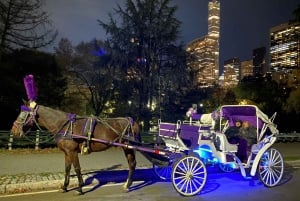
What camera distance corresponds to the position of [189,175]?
31.3ft

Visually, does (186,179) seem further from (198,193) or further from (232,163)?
(232,163)

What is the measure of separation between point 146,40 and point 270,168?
2358cm

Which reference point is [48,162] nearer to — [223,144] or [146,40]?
[223,144]

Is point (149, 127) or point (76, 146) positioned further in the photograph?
point (149, 127)

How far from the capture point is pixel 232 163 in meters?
10.5

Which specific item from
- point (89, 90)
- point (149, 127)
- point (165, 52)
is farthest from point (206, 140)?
point (89, 90)

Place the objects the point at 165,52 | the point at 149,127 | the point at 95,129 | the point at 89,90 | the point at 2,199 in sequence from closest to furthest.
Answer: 1. the point at 2,199
2. the point at 95,129
3. the point at 149,127
4. the point at 165,52
5. the point at 89,90

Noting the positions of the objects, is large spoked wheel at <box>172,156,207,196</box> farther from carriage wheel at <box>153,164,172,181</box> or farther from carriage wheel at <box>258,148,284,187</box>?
carriage wheel at <box>153,164,172,181</box>

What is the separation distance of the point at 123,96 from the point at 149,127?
3.46 meters

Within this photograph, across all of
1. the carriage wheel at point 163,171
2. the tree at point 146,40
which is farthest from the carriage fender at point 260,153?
the tree at point 146,40

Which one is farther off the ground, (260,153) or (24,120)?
(24,120)

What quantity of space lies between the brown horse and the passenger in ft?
9.48

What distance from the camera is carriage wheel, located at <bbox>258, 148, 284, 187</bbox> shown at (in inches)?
423

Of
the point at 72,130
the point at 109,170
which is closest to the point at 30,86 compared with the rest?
the point at 72,130
